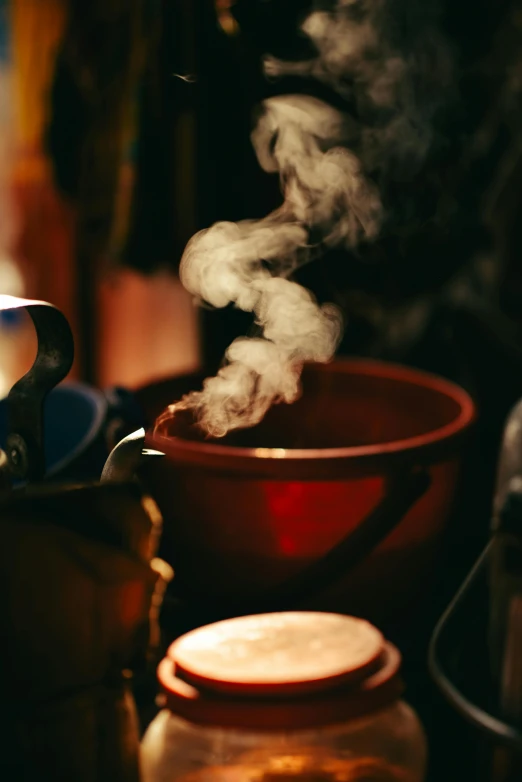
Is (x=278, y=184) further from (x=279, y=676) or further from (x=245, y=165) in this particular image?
(x=279, y=676)

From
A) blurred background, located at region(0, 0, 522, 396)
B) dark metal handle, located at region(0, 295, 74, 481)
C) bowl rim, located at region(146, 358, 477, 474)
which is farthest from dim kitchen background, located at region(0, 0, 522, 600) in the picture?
dark metal handle, located at region(0, 295, 74, 481)

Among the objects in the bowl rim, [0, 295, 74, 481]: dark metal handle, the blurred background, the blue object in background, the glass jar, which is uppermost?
the blurred background

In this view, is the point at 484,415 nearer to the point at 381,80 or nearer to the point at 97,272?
the point at 381,80

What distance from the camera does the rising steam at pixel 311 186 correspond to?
4.95ft

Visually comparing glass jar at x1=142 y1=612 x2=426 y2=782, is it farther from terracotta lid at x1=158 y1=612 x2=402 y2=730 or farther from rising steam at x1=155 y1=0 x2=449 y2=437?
rising steam at x1=155 y1=0 x2=449 y2=437

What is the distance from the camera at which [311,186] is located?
63.6 inches

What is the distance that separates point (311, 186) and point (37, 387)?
892 mm

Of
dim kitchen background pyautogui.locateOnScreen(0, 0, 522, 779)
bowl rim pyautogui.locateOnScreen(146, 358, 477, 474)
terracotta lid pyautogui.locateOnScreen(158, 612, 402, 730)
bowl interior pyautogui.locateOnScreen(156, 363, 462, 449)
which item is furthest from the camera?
dim kitchen background pyautogui.locateOnScreen(0, 0, 522, 779)

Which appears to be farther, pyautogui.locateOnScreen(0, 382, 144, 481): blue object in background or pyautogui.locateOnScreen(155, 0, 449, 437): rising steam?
pyautogui.locateOnScreen(155, 0, 449, 437): rising steam

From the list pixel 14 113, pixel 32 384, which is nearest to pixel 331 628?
pixel 32 384

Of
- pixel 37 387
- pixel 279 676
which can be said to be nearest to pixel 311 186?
pixel 37 387

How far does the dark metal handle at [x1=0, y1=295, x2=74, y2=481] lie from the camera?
84 cm

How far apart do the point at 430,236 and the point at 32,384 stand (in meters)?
1.18

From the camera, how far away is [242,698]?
0.79 metres
